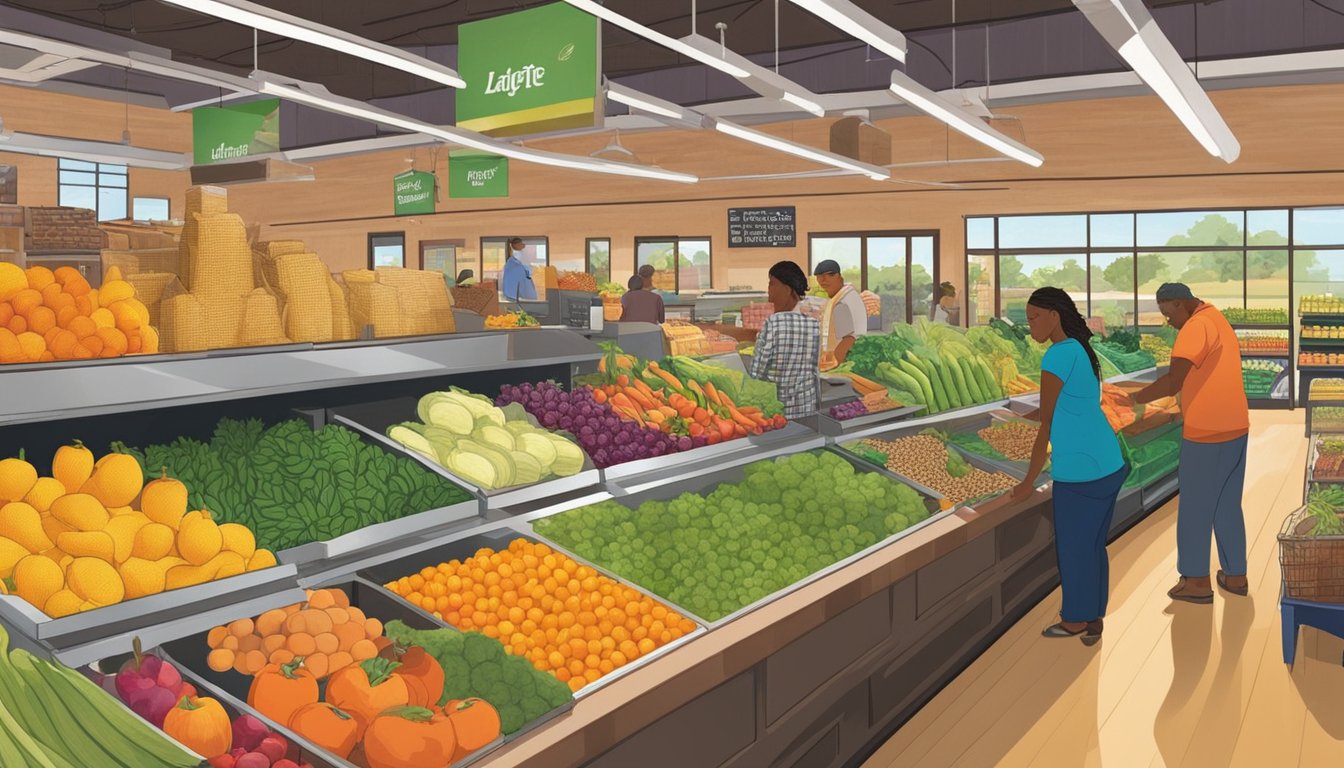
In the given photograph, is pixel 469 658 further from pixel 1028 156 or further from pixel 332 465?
Answer: pixel 1028 156

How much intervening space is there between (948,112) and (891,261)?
859 cm

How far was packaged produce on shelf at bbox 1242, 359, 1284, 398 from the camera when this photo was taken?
13.3 metres

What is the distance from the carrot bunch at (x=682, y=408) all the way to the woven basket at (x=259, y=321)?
57.7 inches

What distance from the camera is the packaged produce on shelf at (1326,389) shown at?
36.1 feet

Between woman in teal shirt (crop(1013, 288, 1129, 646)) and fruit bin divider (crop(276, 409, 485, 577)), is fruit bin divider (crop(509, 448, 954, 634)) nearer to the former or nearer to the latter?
fruit bin divider (crop(276, 409, 485, 577))

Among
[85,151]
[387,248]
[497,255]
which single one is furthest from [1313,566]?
[387,248]

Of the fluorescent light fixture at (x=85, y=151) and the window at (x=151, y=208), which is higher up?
the window at (x=151, y=208)

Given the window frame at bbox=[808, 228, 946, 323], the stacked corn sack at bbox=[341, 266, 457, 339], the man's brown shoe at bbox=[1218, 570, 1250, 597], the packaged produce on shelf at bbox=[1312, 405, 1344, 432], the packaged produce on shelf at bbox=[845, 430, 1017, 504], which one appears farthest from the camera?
the window frame at bbox=[808, 228, 946, 323]

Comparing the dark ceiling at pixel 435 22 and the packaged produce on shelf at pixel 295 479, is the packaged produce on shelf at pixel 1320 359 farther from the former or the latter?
the packaged produce on shelf at pixel 295 479

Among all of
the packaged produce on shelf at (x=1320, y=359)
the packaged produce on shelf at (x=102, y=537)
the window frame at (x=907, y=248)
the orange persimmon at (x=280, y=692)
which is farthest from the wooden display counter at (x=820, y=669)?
the window frame at (x=907, y=248)

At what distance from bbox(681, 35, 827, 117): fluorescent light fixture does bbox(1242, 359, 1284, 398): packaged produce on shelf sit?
8.82m

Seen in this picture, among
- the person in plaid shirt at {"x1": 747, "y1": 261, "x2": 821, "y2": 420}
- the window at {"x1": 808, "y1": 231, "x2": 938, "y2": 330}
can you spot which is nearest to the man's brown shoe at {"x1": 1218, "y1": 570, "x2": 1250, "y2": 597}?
the person in plaid shirt at {"x1": 747, "y1": 261, "x2": 821, "y2": 420}

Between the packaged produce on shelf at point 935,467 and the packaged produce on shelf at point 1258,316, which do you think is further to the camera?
the packaged produce on shelf at point 1258,316

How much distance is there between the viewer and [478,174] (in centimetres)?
1299
